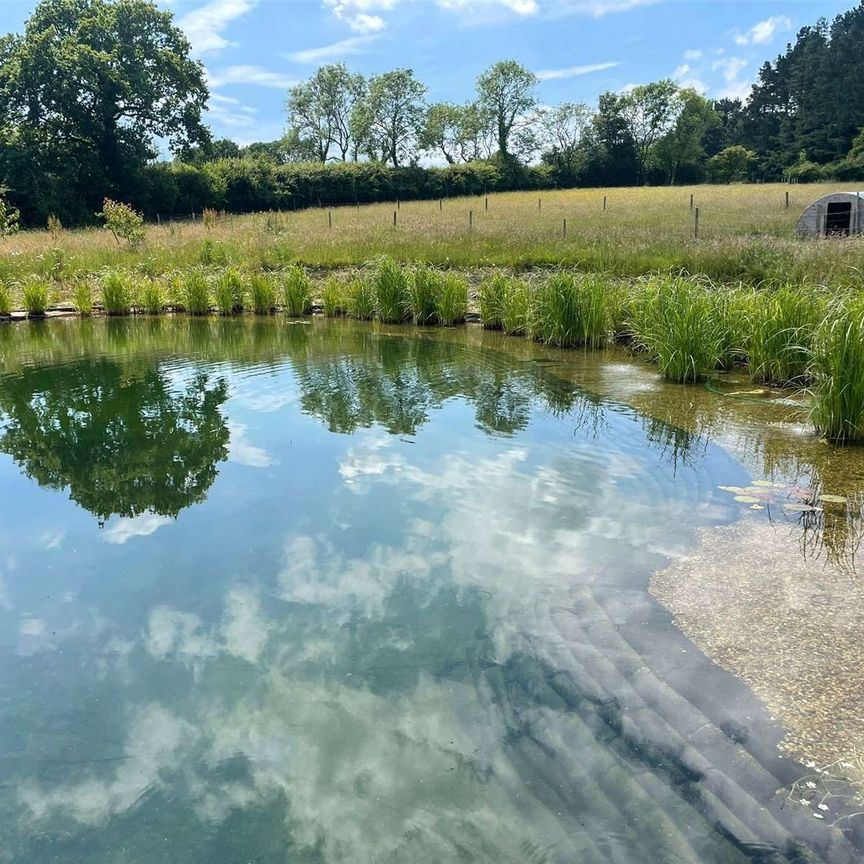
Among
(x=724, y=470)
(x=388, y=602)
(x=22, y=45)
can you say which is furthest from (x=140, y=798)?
(x=22, y=45)

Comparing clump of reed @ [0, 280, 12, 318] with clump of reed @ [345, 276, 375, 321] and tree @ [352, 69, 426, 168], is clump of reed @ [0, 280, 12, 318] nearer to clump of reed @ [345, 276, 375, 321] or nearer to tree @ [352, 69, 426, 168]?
clump of reed @ [345, 276, 375, 321]

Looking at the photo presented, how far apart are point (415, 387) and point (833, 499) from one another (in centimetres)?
420

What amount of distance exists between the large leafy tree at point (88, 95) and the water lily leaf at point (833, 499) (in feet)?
100

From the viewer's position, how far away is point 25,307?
13.0 m

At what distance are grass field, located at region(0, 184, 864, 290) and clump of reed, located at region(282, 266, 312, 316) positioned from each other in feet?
8.83

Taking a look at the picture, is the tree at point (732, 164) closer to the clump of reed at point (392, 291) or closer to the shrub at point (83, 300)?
the clump of reed at point (392, 291)

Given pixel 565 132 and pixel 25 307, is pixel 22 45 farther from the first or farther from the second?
pixel 565 132

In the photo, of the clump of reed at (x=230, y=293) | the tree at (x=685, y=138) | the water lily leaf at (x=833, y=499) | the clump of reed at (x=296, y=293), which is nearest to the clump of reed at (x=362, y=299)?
the clump of reed at (x=296, y=293)

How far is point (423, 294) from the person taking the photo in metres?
11.1

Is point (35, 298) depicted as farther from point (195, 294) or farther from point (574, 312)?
point (574, 312)

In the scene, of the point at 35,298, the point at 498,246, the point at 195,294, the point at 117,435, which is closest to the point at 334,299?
the point at 195,294

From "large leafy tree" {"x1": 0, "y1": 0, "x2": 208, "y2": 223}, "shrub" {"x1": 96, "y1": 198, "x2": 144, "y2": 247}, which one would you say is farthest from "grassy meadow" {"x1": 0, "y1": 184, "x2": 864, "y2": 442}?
"large leafy tree" {"x1": 0, "y1": 0, "x2": 208, "y2": 223}

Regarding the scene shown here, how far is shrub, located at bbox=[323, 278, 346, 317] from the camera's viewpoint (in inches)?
488

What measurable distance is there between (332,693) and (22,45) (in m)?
36.4
